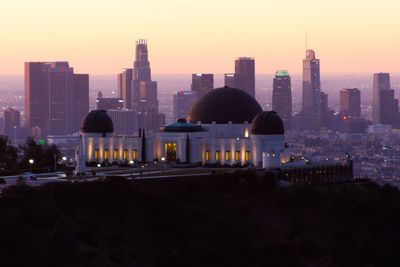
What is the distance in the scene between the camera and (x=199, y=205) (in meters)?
88.9

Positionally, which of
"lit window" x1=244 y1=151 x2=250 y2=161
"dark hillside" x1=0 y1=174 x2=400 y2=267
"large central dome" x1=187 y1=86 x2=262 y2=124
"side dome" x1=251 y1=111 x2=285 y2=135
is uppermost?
"large central dome" x1=187 y1=86 x2=262 y2=124

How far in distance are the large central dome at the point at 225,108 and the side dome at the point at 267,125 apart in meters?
6.64

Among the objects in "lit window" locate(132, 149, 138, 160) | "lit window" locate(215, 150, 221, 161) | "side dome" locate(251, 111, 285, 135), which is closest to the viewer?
"side dome" locate(251, 111, 285, 135)

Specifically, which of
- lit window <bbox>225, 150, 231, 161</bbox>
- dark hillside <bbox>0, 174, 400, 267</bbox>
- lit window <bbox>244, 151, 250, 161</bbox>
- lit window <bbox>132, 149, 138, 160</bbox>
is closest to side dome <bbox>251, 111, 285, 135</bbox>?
lit window <bbox>244, 151, 250, 161</bbox>

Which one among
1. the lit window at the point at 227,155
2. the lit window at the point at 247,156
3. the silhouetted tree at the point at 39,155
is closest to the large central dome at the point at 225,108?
the lit window at the point at 227,155

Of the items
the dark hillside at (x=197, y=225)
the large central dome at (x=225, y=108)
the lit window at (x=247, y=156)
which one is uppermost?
the large central dome at (x=225, y=108)

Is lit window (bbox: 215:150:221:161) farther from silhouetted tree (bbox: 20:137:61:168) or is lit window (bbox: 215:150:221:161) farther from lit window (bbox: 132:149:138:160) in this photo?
silhouetted tree (bbox: 20:137:61:168)

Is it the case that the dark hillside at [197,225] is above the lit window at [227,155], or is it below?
below

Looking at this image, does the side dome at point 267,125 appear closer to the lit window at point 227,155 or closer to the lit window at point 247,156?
the lit window at point 247,156

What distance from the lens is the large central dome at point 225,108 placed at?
121194 millimetres

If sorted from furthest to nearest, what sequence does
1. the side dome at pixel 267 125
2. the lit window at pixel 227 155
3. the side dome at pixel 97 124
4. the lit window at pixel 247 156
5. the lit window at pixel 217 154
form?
the side dome at pixel 97 124
the lit window at pixel 217 154
the lit window at pixel 227 155
the lit window at pixel 247 156
the side dome at pixel 267 125

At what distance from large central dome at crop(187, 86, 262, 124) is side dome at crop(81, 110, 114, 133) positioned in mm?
6911

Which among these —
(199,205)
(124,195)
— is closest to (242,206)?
(199,205)

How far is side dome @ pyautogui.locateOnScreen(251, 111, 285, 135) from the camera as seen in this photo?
113625 millimetres
